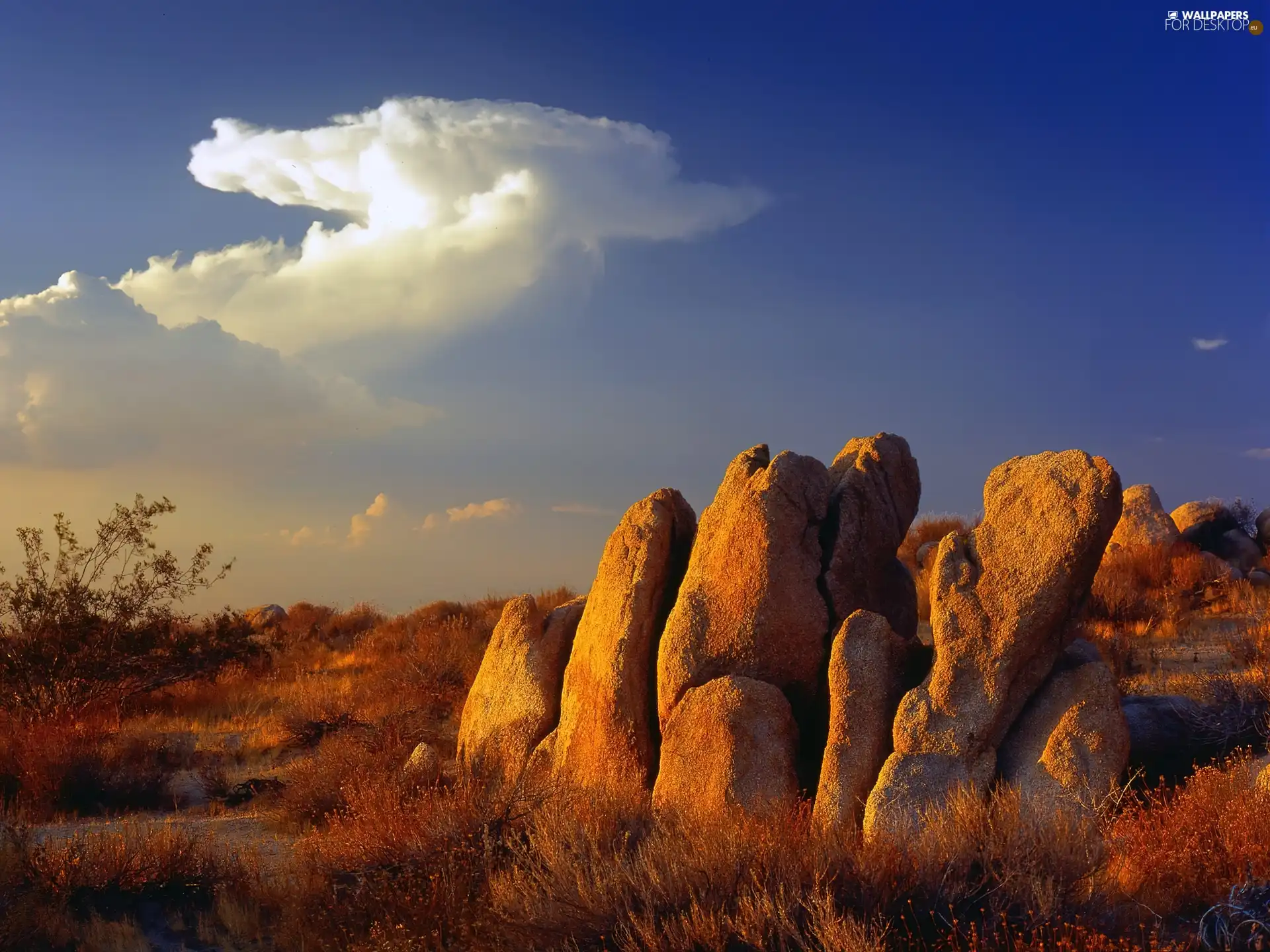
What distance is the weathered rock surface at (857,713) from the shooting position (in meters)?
8.46

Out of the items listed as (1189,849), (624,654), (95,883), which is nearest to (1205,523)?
(624,654)

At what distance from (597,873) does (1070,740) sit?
3.96m

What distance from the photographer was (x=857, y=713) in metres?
8.67

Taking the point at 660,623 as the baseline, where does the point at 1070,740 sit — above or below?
below

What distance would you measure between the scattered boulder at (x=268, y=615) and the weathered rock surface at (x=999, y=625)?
26.0 meters

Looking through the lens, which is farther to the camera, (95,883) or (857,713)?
(95,883)

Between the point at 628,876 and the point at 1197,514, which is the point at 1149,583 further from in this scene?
the point at 628,876

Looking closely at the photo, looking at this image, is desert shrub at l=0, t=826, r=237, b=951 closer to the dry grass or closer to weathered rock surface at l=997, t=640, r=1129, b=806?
the dry grass

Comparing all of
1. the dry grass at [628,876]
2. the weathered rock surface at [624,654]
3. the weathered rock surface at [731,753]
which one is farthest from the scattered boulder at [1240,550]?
the weathered rock surface at [731,753]

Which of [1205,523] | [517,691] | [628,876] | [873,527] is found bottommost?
[628,876]

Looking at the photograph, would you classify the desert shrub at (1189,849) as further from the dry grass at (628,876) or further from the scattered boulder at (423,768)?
the scattered boulder at (423,768)

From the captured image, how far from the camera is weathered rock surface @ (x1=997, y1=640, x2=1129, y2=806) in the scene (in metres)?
8.09

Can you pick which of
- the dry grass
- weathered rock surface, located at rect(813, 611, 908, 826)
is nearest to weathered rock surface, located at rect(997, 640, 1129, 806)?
the dry grass

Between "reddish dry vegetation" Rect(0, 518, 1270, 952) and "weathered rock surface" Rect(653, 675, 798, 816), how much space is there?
1.22 ft
